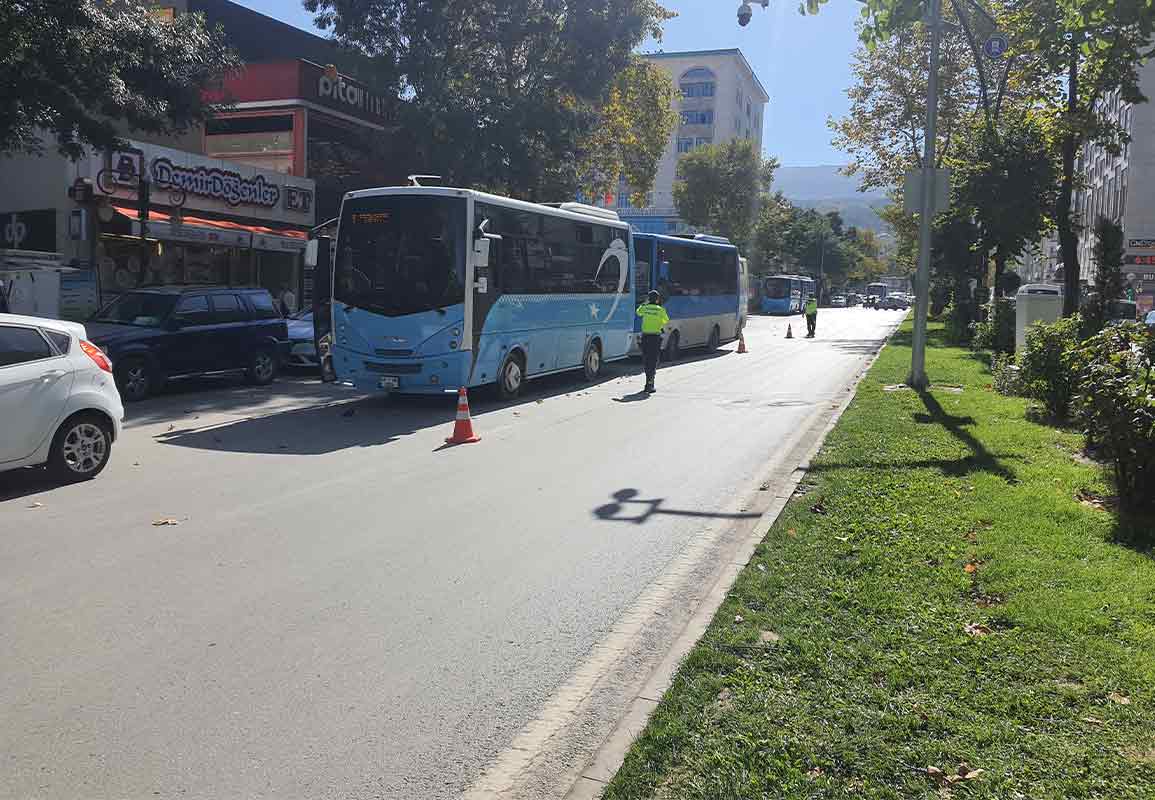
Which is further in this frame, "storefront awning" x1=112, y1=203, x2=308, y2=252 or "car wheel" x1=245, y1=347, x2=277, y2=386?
"storefront awning" x1=112, y1=203, x2=308, y2=252

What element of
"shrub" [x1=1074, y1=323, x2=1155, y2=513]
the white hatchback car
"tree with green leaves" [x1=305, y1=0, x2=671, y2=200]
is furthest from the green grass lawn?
"tree with green leaves" [x1=305, y1=0, x2=671, y2=200]

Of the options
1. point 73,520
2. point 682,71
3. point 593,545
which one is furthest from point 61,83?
point 682,71

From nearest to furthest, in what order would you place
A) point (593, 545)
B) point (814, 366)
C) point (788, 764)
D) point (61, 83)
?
Result: point (788, 764), point (593, 545), point (61, 83), point (814, 366)

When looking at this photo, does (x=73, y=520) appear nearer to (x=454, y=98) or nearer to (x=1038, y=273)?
(x=454, y=98)

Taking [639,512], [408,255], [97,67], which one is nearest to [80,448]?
[639,512]

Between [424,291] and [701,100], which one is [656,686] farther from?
[701,100]

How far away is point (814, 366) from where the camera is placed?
83.1 feet

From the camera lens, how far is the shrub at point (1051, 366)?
1285 centimetres

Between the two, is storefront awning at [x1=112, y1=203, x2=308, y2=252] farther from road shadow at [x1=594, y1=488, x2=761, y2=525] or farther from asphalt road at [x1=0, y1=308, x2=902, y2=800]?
road shadow at [x1=594, y1=488, x2=761, y2=525]

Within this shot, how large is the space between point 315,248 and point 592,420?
17.0 ft

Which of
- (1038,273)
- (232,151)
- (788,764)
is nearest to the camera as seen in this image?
(788,764)

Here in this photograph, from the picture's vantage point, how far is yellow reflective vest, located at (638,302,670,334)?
18.7 metres

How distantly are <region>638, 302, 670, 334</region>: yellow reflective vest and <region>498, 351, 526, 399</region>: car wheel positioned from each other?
2.78 meters

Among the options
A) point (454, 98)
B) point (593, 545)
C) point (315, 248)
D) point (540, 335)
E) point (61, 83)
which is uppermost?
point (454, 98)
